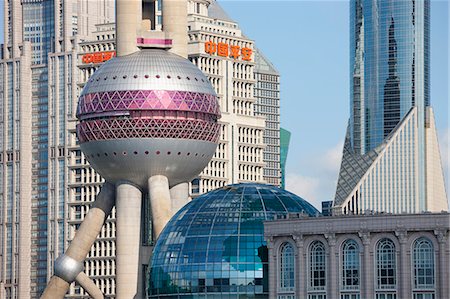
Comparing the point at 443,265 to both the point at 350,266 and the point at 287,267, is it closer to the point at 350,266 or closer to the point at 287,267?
the point at 350,266

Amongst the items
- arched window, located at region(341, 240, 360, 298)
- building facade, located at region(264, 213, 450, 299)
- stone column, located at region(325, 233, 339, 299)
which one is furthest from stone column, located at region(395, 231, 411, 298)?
stone column, located at region(325, 233, 339, 299)

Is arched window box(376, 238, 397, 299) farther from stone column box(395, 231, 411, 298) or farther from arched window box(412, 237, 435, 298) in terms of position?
arched window box(412, 237, 435, 298)

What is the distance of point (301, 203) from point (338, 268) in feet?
89.6

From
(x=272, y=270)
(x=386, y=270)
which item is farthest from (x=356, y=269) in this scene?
(x=272, y=270)

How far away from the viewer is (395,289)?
6344 inches

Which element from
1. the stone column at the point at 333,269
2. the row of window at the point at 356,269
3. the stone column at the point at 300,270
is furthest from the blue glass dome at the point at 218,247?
the stone column at the point at 333,269

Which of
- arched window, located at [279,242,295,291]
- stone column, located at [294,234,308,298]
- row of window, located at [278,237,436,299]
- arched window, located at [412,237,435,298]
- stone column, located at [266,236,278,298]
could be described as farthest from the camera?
stone column, located at [266,236,278,298]

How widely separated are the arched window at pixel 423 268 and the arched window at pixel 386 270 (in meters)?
2.09

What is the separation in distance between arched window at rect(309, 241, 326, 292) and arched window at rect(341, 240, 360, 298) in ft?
7.65

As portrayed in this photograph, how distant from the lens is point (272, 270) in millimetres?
172125

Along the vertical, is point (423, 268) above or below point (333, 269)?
below

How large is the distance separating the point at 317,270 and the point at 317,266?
36cm

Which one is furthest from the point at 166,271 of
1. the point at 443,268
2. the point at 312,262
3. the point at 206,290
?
the point at 443,268

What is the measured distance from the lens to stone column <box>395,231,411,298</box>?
160 m
